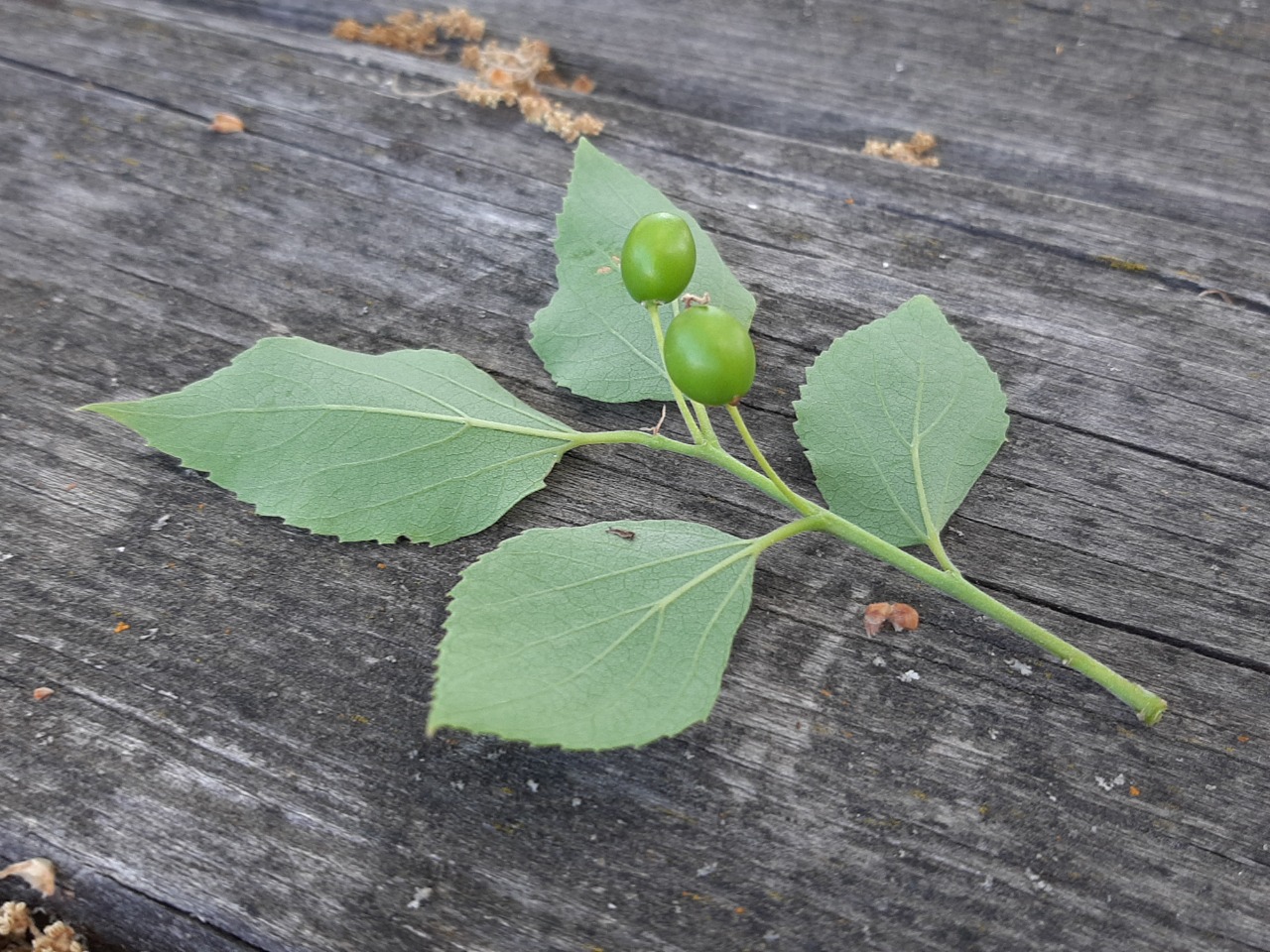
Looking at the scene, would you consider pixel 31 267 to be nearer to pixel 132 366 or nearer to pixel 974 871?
pixel 132 366

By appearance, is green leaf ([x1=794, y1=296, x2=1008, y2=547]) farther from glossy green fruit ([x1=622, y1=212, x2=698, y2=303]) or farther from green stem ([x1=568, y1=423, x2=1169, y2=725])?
glossy green fruit ([x1=622, y1=212, x2=698, y2=303])

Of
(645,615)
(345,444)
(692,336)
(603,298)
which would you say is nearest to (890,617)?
(645,615)

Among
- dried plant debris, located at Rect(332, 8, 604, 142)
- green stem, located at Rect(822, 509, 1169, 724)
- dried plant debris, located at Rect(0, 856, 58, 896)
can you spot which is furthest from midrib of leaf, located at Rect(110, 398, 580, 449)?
dried plant debris, located at Rect(332, 8, 604, 142)

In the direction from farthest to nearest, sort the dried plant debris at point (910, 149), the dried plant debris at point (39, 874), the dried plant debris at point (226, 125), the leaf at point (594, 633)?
the dried plant debris at point (910, 149), the dried plant debris at point (226, 125), the dried plant debris at point (39, 874), the leaf at point (594, 633)

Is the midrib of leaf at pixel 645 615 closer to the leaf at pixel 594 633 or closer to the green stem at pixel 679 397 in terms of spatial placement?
the leaf at pixel 594 633

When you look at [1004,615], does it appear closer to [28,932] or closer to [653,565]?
[653,565]

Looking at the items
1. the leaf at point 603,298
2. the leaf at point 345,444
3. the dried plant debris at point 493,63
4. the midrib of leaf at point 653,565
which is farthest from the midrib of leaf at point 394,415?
the dried plant debris at point 493,63
